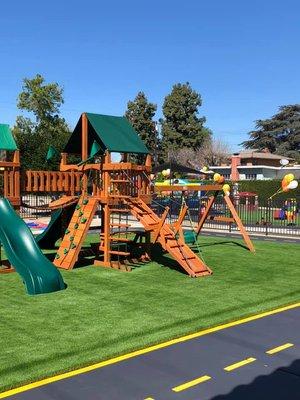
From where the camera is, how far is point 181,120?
7294 cm

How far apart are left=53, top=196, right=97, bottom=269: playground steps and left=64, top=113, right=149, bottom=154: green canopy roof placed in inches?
68.1

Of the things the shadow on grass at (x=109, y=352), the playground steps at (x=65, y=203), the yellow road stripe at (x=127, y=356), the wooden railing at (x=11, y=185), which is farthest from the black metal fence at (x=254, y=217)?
the shadow on grass at (x=109, y=352)

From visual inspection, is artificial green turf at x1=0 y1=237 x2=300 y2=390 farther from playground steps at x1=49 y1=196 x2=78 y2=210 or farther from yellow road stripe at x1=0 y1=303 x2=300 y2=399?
playground steps at x1=49 y1=196 x2=78 y2=210

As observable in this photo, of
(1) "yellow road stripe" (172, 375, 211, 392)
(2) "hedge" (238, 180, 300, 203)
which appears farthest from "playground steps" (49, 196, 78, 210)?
(2) "hedge" (238, 180, 300, 203)

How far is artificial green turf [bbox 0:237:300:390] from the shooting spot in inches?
254

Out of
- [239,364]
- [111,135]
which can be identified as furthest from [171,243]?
[239,364]

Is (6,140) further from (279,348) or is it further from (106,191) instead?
(279,348)

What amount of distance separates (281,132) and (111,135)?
68.0 meters

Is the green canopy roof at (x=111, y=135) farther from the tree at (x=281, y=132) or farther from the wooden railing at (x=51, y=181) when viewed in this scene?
the tree at (x=281, y=132)

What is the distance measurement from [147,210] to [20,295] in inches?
189

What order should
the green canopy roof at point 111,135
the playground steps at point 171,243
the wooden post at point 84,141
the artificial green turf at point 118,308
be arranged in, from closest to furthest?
the artificial green turf at point 118,308 < the playground steps at point 171,243 < the green canopy roof at point 111,135 < the wooden post at point 84,141

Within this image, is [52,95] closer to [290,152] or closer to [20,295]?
[290,152]

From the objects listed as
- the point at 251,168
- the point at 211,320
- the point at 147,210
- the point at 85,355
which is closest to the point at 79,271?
the point at 147,210

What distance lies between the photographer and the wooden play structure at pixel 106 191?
1281 cm
